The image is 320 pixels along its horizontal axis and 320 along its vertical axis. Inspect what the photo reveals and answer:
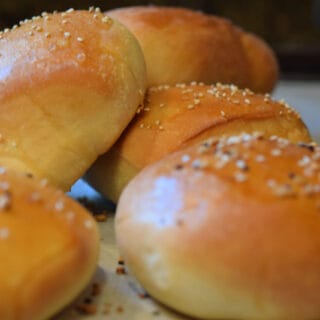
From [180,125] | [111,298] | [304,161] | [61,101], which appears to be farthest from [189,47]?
[111,298]

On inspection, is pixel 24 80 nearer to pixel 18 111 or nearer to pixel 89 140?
pixel 18 111

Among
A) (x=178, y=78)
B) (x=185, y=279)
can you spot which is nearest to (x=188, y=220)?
(x=185, y=279)

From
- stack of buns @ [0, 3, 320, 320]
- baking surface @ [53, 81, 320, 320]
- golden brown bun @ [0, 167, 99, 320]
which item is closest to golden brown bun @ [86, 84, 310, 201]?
stack of buns @ [0, 3, 320, 320]

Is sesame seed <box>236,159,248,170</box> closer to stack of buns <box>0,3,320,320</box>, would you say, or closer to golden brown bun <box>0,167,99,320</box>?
stack of buns <box>0,3,320,320</box>

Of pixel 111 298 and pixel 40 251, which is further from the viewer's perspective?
pixel 111 298

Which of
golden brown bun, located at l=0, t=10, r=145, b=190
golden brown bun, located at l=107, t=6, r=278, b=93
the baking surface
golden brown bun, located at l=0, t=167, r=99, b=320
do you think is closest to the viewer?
golden brown bun, located at l=0, t=167, r=99, b=320

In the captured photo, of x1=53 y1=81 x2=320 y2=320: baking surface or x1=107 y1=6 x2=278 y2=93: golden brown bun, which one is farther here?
x1=107 y1=6 x2=278 y2=93: golden brown bun

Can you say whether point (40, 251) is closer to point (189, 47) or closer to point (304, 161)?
point (304, 161)

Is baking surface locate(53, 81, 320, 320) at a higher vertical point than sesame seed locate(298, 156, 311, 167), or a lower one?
lower

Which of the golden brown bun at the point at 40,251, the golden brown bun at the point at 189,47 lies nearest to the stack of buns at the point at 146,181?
the golden brown bun at the point at 40,251
